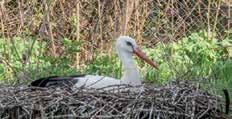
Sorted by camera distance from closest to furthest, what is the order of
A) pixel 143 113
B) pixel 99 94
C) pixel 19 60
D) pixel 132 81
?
pixel 143 113, pixel 99 94, pixel 132 81, pixel 19 60

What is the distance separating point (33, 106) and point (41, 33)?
13.3 feet

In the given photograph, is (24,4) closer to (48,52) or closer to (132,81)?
(48,52)

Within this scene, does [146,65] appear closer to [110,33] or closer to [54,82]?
[110,33]

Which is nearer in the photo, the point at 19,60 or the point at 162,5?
the point at 19,60

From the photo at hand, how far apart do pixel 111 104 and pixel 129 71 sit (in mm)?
1922

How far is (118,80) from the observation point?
5.91 metres

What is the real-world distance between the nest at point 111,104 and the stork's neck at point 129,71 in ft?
4.34

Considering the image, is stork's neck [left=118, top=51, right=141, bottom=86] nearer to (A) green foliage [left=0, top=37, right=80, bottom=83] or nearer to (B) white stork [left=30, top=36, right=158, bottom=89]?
(B) white stork [left=30, top=36, right=158, bottom=89]

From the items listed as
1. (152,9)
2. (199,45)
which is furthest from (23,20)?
(199,45)

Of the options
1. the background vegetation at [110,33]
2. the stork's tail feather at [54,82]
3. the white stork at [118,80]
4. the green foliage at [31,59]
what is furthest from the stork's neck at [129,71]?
the background vegetation at [110,33]

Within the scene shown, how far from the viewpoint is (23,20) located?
860 centimetres

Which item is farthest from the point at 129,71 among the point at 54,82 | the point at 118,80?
the point at 54,82

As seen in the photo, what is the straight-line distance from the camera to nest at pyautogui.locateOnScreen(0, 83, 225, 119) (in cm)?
408

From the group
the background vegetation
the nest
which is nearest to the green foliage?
the background vegetation
